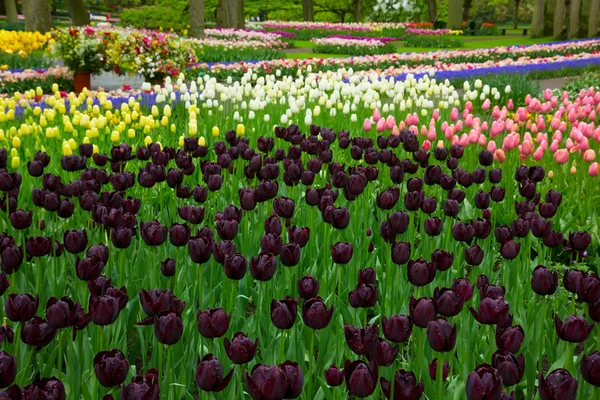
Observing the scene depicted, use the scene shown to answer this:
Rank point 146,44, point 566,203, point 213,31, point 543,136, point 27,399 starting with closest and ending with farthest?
1. point 27,399
2. point 566,203
3. point 543,136
4. point 146,44
5. point 213,31

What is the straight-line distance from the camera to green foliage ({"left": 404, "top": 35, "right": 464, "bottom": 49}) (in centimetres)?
3031

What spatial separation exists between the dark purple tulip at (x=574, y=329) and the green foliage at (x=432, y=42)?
29517 mm

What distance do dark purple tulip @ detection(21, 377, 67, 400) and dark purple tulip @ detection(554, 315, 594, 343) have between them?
1.44 metres

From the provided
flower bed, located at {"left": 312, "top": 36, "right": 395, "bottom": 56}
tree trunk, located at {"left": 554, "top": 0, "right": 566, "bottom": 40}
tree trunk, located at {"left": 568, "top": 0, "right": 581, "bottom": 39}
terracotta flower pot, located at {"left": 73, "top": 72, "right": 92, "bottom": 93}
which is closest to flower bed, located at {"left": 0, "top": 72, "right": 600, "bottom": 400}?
terracotta flower pot, located at {"left": 73, "top": 72, "right": 92, "bottom": 93}

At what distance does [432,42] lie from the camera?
1215 inches

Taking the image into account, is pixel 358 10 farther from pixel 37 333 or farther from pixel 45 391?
pixel 45 391

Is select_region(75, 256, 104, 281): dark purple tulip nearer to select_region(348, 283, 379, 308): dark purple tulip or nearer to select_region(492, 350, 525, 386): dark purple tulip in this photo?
select_region(348, 283, 379, 308): dark purple tulip

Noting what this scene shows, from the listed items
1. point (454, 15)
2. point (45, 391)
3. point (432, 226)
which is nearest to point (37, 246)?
point (45, 391)

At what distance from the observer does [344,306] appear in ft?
9.66

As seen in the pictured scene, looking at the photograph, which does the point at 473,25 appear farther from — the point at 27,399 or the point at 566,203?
the point at 27,399

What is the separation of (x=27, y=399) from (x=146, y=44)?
41.0ft

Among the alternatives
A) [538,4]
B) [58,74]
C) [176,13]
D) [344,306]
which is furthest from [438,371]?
[538,4]

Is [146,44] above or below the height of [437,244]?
above

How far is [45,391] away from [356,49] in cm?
2515
